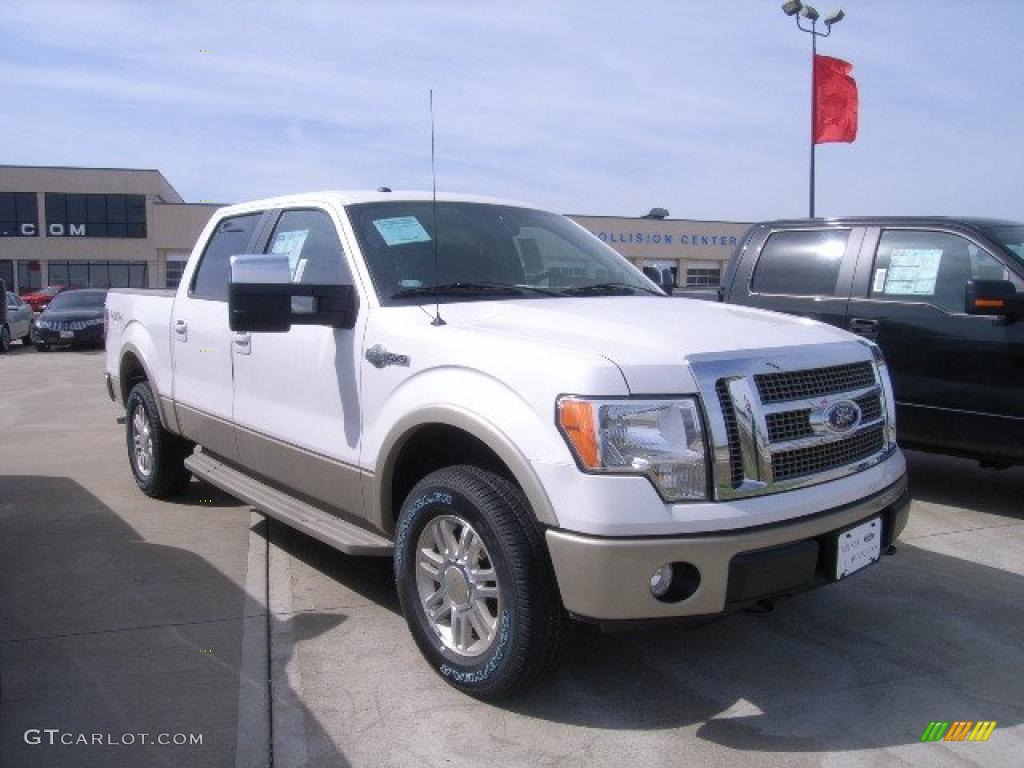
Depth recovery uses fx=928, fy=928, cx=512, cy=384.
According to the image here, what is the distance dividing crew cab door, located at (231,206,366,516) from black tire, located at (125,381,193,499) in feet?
4.54

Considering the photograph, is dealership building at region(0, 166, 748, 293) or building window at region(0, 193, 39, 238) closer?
dealership building at region(0, 166, 748, 293)

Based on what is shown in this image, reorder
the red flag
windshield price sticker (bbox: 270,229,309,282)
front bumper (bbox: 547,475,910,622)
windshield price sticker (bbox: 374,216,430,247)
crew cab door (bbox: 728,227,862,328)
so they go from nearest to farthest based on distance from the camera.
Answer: front bumper (bbox: 547,475,910,622) → windshield price sticker (bbox: 374,216,430,247) → windshield price sticker (bbox: 270,229,309,282) → crew cab door (bbox: 728,227,862,328) → the red flag

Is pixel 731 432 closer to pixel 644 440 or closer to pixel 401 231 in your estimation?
pixel 644 440

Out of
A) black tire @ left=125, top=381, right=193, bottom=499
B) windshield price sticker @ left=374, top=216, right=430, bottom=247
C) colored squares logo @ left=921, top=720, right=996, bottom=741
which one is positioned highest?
windshield price sticker @ left=374, top=216, right=430, bottom=247

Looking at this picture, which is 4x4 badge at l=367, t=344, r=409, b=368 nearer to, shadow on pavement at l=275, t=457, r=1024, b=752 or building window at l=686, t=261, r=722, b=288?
shadow on pavement at l=275, t=457, r=1024, b=752

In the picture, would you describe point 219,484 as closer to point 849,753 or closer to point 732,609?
A: point 732,609

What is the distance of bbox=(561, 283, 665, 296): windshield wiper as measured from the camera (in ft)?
13.8

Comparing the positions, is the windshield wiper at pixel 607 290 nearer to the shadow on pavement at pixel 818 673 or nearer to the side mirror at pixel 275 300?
the side mirror at pixel 275 300

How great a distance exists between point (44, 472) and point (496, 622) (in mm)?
5294

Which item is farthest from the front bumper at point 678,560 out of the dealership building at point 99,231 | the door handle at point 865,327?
the dealership building at point 99,231

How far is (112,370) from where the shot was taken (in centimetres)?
666

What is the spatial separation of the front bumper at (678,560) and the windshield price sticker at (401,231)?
1738 mm

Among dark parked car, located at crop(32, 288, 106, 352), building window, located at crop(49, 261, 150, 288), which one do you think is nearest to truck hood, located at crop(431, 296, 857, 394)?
dark parked car, located at crop(32, 288, 106, 352)

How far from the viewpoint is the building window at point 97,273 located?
155 feet
